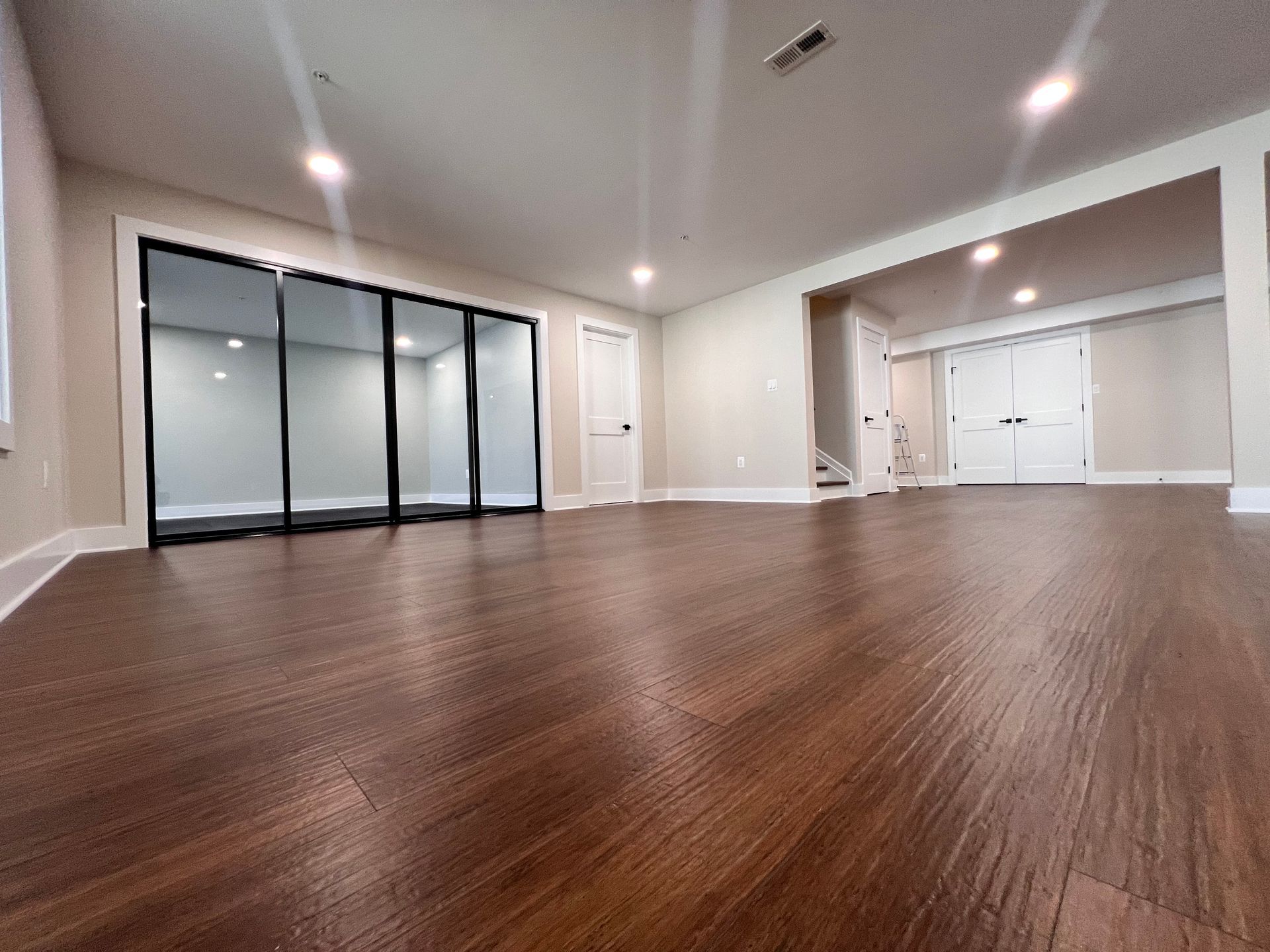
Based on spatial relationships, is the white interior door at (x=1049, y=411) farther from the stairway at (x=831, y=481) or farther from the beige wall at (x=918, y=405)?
the stairway at (x=831, y=481)

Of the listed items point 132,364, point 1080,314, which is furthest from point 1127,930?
point 1080,314

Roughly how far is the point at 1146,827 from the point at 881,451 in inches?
245

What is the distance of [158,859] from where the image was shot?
1.48 ft

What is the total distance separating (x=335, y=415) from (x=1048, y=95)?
7.19m

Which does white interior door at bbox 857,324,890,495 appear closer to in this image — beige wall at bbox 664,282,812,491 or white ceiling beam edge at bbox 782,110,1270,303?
beige wall at bbox 664,282,812,491

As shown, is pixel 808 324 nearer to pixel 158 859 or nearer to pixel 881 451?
pixel 881 451

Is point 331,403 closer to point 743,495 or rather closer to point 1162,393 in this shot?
point 743,495

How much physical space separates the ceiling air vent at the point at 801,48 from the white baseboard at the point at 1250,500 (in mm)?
3378

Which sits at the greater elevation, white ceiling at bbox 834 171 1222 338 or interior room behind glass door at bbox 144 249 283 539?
white ceiling at bbox 834 171 1222 338

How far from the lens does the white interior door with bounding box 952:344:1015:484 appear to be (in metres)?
7.38

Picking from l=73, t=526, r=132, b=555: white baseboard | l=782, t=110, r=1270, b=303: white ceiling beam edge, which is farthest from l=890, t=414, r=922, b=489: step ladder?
l=73, t=526, r=132, b=555: white baseboard

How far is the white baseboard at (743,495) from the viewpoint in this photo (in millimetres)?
5023

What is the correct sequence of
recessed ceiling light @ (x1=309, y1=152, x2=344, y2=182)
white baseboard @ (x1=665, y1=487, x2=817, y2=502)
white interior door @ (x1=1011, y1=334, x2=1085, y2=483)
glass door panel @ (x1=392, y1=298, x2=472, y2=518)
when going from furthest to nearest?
white interior door @ (x1=1011, y1=334, x2=1085, y2=483) < glass door panel @ (x1=392, y1=298, x2=472, y2=518) < white baseboard @ (x1=665, y1=487, x2=817, y2=502) < recessed ceiling light @ (x1=309, y1=152, x2=344, y2=182)

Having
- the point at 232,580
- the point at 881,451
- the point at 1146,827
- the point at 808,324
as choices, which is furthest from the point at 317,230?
the point at 881,451
